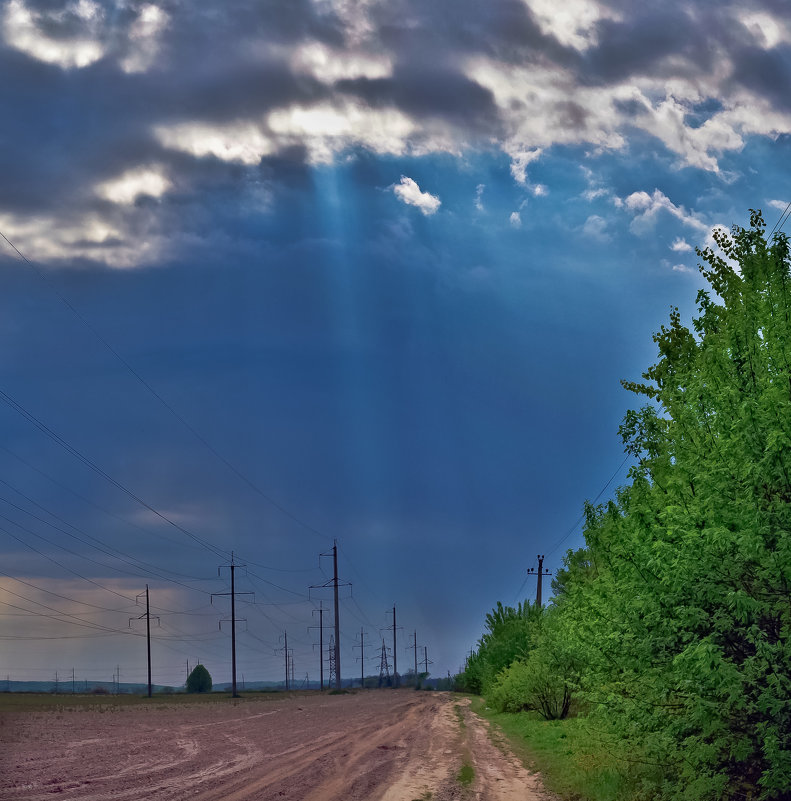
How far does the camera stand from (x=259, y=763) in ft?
83.1

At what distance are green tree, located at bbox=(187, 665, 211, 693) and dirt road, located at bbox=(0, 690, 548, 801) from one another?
134069 mm

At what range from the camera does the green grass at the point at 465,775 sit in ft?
69.4

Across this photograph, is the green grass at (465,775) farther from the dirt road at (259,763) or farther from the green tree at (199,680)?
the green tree at (199,680)

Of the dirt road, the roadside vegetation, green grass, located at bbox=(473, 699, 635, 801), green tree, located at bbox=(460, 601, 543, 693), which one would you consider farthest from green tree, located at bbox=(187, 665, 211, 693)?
the roadside vegetation

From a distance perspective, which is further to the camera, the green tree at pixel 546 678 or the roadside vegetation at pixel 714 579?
the green tree at pixel 546 678

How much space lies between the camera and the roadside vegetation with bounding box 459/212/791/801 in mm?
12133

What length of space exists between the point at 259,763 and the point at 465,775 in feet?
21.0

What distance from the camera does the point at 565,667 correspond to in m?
34.2

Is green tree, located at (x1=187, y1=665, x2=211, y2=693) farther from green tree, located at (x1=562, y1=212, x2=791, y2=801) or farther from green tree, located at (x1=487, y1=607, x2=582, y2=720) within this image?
green tree, located at (x1=562, y1=212, x2=791, y2=801)

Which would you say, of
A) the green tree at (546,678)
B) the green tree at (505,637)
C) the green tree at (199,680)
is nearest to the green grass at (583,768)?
the green tree at (546,678)

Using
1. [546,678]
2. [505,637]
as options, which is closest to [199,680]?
[505,637]

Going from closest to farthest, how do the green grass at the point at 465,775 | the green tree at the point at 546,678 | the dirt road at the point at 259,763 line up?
the dirt road at the point at 259,763 → the green grass at the point at 465,775 → the green tree at the point at 546,678

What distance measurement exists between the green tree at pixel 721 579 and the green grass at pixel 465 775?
20.8 feet

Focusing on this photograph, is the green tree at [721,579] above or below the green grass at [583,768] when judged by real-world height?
above
